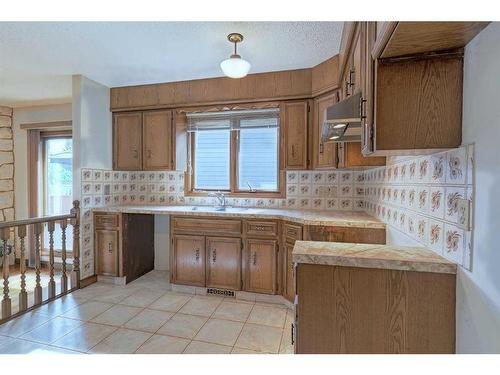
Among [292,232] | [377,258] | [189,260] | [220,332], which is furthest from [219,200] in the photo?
[377,258]

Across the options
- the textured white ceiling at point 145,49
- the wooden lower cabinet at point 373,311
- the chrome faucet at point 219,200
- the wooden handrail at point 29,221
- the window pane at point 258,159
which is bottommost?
the wooden lower cabinet at point 373,311

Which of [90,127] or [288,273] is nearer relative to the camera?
[288,273]

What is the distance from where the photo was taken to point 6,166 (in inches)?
149

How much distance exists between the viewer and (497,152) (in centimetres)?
75

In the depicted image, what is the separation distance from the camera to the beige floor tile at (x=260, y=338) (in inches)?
73.3

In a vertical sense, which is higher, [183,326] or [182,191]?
[182,191]

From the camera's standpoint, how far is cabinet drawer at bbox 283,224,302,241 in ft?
7.46

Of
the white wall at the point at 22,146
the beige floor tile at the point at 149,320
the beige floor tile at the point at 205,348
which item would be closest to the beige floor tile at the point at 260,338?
the beige floor tile at the point at 205,348

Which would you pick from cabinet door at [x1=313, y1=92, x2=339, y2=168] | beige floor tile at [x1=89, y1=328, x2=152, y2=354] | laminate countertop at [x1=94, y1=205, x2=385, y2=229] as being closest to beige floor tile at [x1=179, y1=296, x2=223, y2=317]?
beige floor tile at [x1=89, y1=328, x2=152, y2=354]

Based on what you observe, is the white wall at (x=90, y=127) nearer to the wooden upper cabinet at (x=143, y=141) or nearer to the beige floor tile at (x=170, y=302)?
the wooden upper cabinet at (x=143, y=141)

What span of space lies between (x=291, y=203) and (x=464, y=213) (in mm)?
2087

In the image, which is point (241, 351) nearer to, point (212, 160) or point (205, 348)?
point (205, 348)

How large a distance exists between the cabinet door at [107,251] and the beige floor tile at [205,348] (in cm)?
159

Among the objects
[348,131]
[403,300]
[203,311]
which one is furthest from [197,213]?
[403,300]
